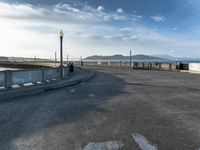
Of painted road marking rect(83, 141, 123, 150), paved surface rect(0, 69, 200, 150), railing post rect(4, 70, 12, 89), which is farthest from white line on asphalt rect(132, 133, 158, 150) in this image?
railing post rect(4, 70, 12, 89)

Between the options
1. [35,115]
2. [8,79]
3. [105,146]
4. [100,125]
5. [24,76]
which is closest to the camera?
[105,146]

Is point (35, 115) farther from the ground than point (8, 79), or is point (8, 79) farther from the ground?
point (8, 79)

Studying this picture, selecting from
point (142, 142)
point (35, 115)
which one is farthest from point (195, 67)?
point (142, 142)

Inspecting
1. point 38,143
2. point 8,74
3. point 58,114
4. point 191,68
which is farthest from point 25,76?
point 191,68

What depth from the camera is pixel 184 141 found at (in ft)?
17.1

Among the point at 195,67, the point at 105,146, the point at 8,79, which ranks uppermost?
the point at 195,67

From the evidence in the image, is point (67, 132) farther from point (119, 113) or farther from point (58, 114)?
point (119, 113)

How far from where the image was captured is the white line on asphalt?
4.87 m

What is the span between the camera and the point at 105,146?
4906mm

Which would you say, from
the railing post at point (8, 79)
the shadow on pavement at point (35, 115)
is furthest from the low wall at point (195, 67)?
the railing post at point (8, 79)

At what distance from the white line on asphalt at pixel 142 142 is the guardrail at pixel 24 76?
9.65 meters

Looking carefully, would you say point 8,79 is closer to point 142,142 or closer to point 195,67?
point 142,142

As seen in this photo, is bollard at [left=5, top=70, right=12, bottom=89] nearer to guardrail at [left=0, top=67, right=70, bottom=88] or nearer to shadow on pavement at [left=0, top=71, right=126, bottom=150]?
guardrail at [left=0, top=67, right=70, bottom=88]

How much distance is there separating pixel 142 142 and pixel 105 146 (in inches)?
34.8
